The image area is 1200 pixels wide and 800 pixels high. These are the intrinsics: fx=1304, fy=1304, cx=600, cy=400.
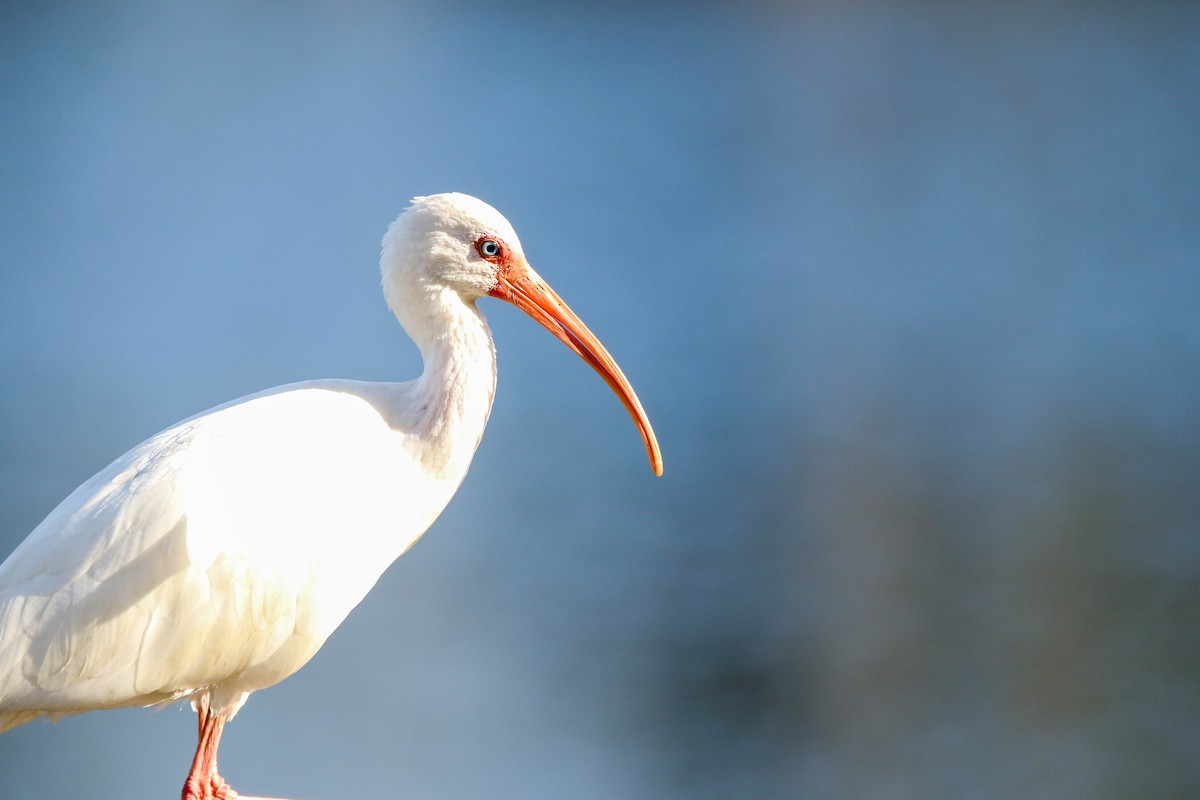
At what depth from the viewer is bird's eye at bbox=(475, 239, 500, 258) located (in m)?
3.44

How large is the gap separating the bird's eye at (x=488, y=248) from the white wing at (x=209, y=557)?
1.68ft

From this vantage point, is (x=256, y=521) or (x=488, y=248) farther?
(x=488, y=248)

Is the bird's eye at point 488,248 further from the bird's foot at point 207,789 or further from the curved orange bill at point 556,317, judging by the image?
the bird's foot at point 207,789

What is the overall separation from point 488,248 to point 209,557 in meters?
1.06

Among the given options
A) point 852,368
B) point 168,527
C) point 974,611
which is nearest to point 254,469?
point 168,527

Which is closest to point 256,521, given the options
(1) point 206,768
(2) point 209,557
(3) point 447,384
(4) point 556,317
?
(2) point 209,557

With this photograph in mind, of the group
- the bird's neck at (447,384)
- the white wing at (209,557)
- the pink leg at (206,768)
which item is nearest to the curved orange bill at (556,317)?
the bird's neck at (447,384)

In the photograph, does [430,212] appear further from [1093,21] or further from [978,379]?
[1093,21]

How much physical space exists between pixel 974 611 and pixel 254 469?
9616 millimetres

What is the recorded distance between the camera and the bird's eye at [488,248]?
11.3ft

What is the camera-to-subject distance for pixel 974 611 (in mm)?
11633

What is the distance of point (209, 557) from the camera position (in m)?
3.09

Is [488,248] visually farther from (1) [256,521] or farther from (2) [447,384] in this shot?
(1) [256,521]

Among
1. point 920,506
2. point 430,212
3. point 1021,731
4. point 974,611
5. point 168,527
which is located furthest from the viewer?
point 920,506
